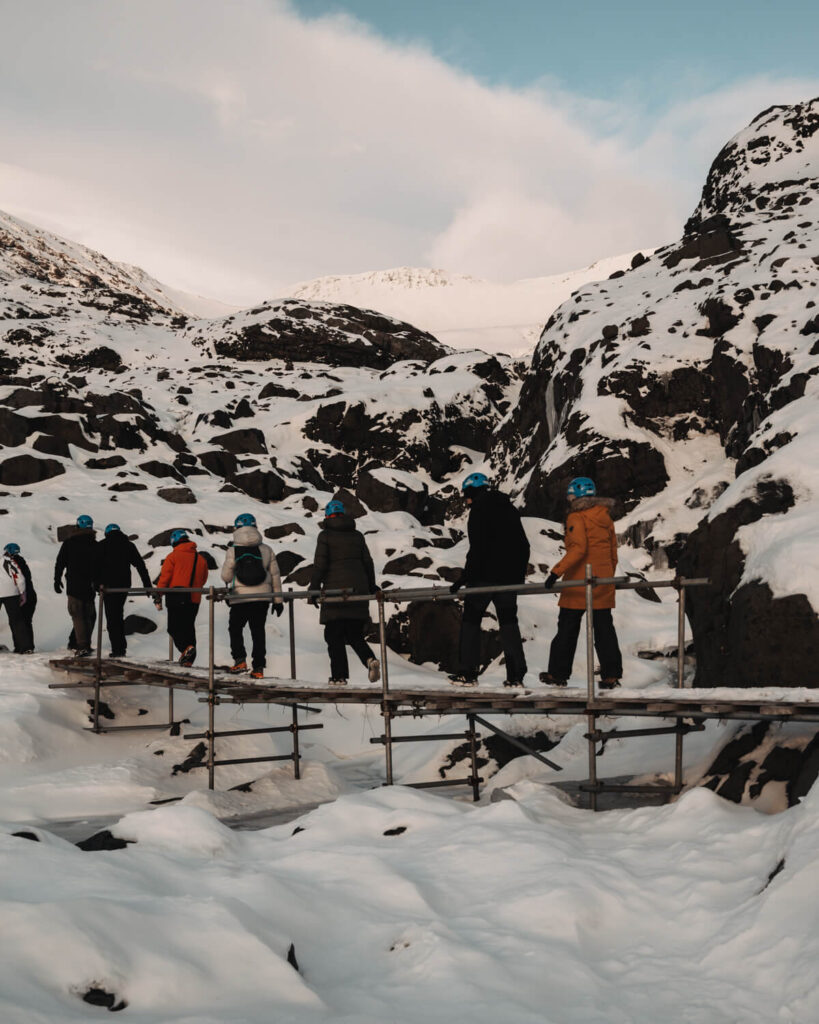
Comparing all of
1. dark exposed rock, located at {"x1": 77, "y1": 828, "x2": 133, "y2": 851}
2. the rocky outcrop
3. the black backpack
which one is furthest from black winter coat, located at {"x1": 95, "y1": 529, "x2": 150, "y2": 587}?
the rocky outcrop

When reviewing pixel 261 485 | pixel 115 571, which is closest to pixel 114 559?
pixel 115 571

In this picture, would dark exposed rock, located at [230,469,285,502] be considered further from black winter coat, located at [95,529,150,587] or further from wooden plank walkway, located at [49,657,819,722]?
wooden plank walkway, located at [49,657,819,722]

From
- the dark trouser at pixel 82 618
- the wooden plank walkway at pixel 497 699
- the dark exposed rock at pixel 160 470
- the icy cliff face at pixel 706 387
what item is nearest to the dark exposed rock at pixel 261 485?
the dark exposed rock at pixel 160 470

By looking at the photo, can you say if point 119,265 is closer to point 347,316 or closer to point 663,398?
point 347,316

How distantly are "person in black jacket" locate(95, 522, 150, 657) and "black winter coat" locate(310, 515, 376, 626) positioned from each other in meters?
4.76

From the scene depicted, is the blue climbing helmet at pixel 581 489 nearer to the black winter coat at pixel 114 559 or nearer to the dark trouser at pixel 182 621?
the dark trouser at pixel 182 621

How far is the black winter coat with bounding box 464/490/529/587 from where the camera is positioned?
8.43 m

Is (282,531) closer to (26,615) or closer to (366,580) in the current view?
(26,615)

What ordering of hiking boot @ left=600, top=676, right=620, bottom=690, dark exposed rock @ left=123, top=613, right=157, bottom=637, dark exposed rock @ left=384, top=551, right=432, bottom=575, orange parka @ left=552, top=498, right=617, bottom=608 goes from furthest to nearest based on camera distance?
dark exposed rock @ left=384, top=551, right=432, bottom=575 → dark exposed rock @ left=123, top=613, right=157, bottom=637 → orange parka @ left=552, top=498, right=617, bottom=608 → hiking boot @ left=600, top=676, right=620, bottom=690

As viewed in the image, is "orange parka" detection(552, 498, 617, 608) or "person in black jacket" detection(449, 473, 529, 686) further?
"person in black jacket" detection(449, 473, 529, 686)

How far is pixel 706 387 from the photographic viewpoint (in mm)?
27672

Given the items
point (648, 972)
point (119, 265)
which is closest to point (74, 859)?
point (648, 972)

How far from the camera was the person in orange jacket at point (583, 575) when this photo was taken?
795 cm

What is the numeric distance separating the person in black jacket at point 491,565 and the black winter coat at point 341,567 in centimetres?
153
